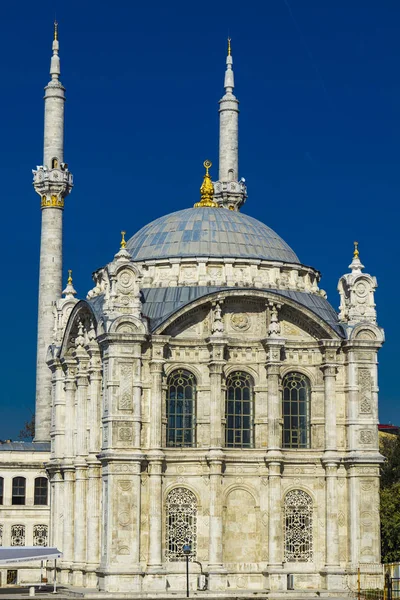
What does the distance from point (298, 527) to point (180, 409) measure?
6.59 metres

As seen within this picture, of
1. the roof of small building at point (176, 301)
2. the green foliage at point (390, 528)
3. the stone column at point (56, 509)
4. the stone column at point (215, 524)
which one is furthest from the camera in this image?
the green foliage at point (390, 528)

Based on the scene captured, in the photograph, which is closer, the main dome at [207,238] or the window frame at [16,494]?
the main dome at [207,238]

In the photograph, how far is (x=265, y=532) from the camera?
175 ft

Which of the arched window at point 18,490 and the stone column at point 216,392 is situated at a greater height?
the stone column at point 216,392

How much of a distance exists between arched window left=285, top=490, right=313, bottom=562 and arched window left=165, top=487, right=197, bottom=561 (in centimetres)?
372

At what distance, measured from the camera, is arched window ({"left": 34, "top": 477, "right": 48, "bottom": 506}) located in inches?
2916

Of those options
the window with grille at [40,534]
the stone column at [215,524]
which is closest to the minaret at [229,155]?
the window with grille at [40,534]

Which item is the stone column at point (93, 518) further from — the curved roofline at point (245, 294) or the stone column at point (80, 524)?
the curved roofline at point (245, 294)

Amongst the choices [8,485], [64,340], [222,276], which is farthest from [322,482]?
[8,485]

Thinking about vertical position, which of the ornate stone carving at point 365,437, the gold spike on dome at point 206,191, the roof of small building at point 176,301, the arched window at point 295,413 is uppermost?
the gold spike on dome at point 206,191

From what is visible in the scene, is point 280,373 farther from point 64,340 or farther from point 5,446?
point 5,446

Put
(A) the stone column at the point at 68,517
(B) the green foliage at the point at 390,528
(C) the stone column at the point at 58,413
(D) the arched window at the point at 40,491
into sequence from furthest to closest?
(D) the arched window at the point at 40,491
(B) the green foliage at the point at 390,528
(C) the stone column at the point at 58,413
(A) the stone column at the point at 68,517

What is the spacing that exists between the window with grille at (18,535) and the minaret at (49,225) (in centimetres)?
548

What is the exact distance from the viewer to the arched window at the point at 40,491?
7406cm
